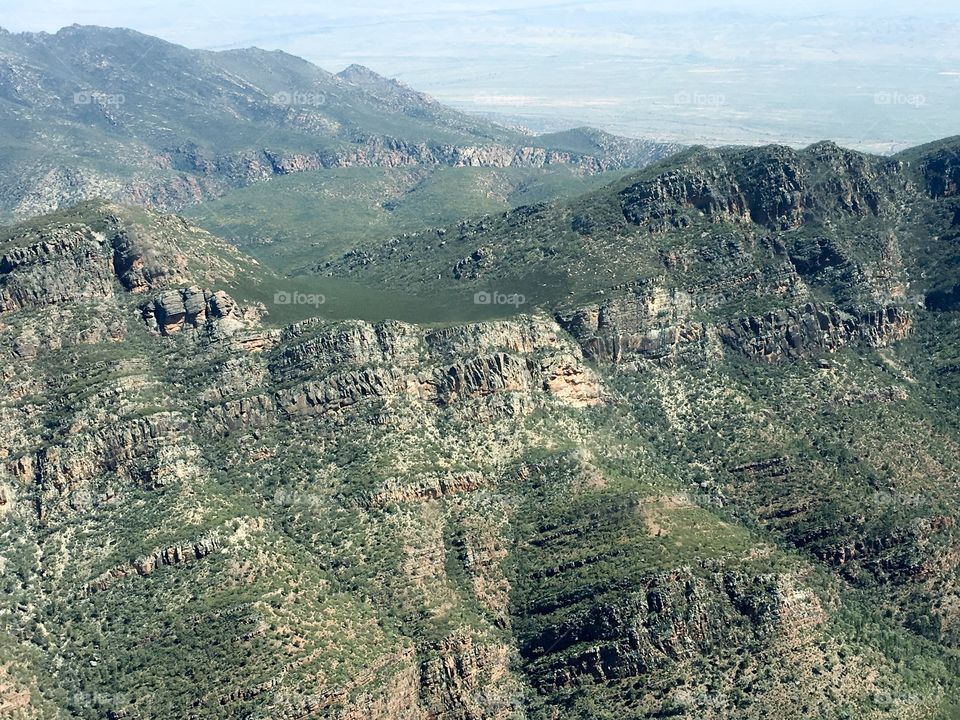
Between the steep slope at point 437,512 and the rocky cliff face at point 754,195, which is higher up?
the rocky cliff face at point 754,195

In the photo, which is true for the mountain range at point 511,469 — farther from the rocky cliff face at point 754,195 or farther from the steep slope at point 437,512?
the rocky cliff face at point 754,195

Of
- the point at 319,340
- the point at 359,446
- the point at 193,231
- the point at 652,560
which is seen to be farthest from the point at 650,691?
the point at 193,231
